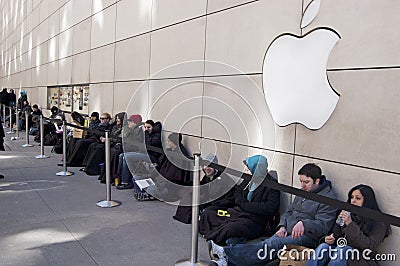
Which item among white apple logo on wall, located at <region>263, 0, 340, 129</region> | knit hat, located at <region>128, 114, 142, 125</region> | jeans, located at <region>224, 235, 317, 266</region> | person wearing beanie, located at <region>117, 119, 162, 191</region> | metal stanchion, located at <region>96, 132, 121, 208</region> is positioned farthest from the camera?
knit hat, located at <region>128, 114, 142, 125</region>

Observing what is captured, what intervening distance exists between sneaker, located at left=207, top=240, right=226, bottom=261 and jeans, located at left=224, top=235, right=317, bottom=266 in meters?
0.14

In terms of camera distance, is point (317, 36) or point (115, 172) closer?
point (317, 36)

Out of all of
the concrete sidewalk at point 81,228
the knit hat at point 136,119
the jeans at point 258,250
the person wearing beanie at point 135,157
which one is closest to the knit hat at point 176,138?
the person wearing beanie at point 135,157

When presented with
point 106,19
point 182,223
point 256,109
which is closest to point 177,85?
point 256,109

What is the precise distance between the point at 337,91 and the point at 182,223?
2.51m

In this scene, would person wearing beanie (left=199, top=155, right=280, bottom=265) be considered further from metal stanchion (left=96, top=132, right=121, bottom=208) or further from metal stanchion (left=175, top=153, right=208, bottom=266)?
metal stanchion (left=96, top=132, right=121, bottom=208)

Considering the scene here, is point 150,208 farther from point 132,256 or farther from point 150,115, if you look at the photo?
point 150,115

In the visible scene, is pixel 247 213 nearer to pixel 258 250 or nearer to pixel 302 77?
pixel 258 250

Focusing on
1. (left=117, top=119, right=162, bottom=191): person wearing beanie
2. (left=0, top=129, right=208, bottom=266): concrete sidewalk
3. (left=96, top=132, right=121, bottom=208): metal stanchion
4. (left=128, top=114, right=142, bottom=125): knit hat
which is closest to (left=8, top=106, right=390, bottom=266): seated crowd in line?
(left=0, top=129, right=208, bottom=266): concrete sidewalk

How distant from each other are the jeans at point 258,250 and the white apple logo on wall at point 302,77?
1238mm

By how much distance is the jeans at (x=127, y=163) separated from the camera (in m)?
6.59

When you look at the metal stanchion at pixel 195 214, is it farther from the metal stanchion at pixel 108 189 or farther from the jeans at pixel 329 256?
the metal stanchion at pixel 108 189

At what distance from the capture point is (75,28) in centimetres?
1250

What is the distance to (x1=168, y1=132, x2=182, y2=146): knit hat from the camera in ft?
20.9
